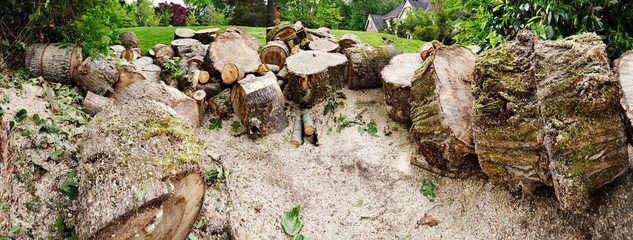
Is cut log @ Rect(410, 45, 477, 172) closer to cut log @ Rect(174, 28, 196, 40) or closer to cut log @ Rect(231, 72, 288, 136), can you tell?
cut log @ Rect(231, 72, 288, 136)

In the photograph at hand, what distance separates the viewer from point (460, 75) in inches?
126

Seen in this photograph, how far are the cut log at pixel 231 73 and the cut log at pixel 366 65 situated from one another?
166 centimetres

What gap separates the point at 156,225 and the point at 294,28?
16.5ft

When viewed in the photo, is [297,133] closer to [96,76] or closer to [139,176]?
[139,176]

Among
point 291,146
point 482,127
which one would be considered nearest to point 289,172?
point 291,146

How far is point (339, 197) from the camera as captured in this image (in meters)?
3.26

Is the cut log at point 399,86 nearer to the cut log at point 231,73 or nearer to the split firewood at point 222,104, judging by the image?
the cut log at point 231,73

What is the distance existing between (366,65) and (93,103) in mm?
3620

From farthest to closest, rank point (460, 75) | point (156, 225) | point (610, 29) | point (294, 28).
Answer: point (294, 28), point (460, 75), point (610, 29), point (156, 225)

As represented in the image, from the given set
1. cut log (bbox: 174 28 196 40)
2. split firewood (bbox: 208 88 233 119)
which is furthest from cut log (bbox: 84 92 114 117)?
cut log (bbox: 174 28 196 40)

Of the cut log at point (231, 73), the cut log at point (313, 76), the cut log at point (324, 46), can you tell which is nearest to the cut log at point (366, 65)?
the cut log at point (313, 76)

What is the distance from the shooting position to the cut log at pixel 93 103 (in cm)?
363

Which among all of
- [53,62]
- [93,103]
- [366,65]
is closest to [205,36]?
[53,62]

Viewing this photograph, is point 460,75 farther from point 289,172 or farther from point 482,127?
point 289,172
